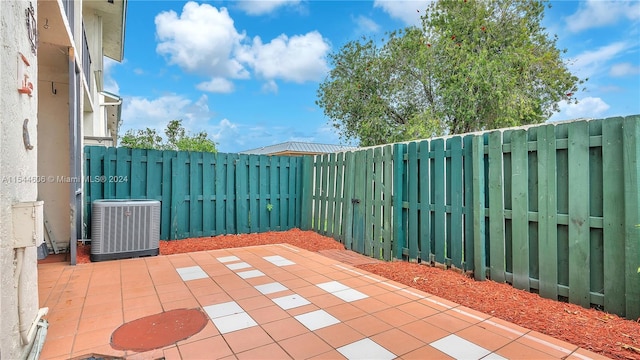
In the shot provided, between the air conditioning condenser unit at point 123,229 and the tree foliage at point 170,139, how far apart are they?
1036cm

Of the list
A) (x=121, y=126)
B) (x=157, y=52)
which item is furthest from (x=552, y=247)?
(x=121, y=126)


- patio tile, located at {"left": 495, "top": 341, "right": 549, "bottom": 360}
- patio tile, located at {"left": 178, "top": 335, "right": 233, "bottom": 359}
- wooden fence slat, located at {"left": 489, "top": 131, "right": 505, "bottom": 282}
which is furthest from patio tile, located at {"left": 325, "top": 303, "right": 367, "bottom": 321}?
wooden fence slat, located at {"left": 489, "top": 131, "right": 505, "bottom": 282}

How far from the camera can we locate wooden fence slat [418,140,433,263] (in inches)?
167

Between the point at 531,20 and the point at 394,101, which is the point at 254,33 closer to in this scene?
the point at 394,101

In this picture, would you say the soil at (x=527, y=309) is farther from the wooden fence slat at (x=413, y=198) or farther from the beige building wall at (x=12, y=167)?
the beige building wall at (x=12, y=167)

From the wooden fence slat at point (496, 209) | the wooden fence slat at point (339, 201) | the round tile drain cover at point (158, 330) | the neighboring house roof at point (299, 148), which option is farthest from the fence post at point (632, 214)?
the neighboring house roof at point (299, 148)

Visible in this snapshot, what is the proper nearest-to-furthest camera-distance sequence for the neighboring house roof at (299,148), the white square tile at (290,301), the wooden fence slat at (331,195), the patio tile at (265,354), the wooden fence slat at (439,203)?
the patio tile at (265,354) → the white square tile at (290,301) → the wooden fence slat at (439,203) → the wooden fence slat at (331,195) → the neighboring house roof at (299,148)

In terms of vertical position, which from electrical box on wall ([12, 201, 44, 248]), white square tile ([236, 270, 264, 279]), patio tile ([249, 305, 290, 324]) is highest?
electrical box on wall ([12, 201, 44, 248])

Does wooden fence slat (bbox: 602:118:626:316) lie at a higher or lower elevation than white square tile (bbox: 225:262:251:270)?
higher

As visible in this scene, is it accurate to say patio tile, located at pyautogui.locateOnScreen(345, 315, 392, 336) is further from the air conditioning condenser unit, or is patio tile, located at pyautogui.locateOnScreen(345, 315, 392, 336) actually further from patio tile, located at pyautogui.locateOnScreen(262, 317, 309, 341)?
the air conditioning condenser unit

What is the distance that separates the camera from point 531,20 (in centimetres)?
989

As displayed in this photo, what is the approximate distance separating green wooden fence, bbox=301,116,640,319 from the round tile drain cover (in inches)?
119

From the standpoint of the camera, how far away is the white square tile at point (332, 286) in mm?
3426

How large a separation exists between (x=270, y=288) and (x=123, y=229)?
2.67 meters
